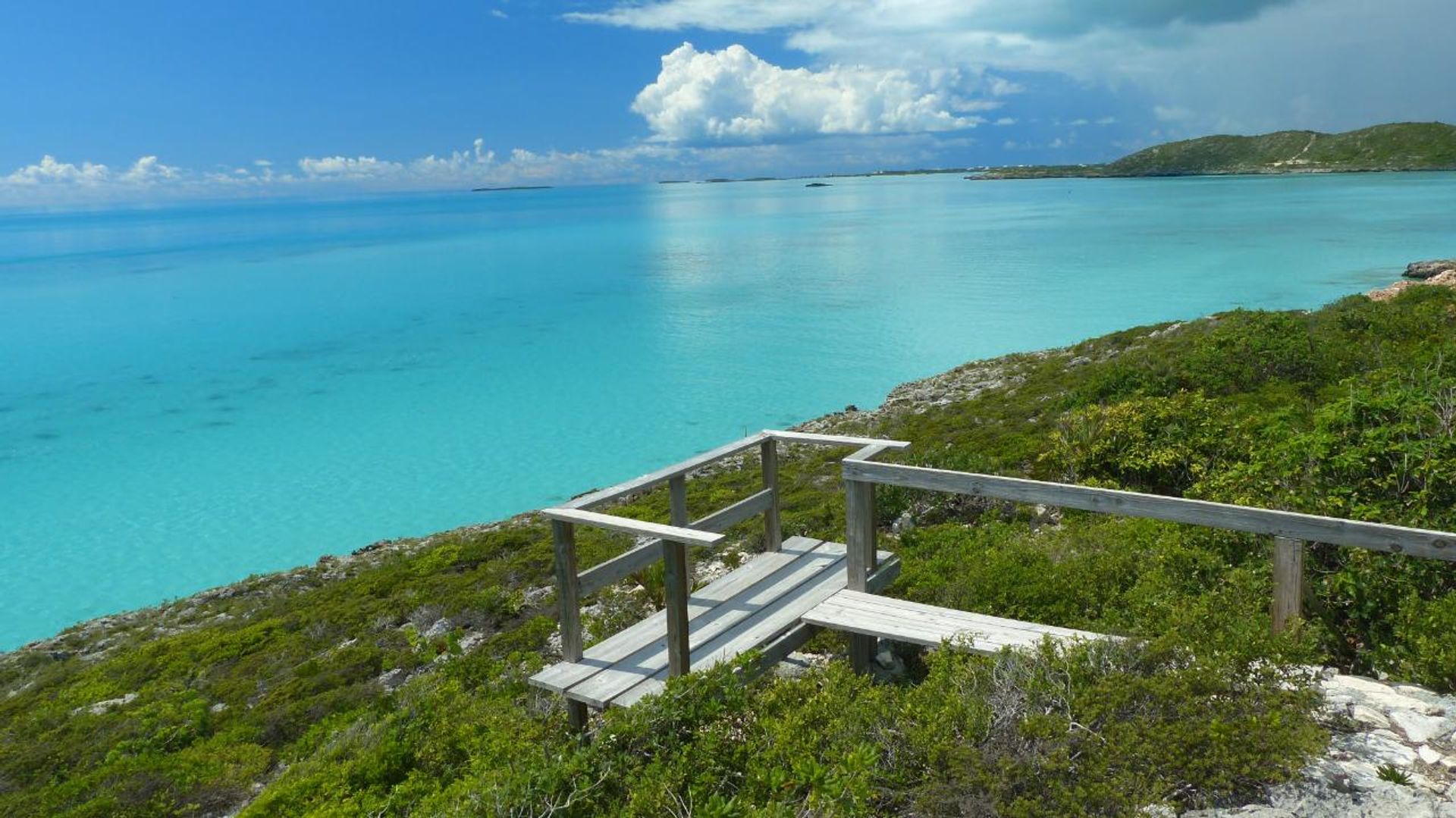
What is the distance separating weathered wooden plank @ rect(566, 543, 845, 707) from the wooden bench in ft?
1.67

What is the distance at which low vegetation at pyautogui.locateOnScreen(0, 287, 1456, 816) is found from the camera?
166 inches

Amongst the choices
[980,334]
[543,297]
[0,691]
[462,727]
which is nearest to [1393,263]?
[980,334]

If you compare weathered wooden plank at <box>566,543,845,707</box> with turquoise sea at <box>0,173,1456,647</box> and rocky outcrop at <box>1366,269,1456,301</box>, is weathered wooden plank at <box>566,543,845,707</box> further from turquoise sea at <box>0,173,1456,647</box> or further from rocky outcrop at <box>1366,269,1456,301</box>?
rocky outcrop at <box>1366,269,1456,301</box>

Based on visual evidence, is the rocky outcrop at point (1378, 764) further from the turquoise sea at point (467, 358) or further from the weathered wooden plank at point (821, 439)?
the turquoise sea at point (467, 358)

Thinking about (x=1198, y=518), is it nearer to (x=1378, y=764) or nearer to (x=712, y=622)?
(x=1378, y=764)

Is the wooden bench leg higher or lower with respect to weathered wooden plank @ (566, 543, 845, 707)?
lower

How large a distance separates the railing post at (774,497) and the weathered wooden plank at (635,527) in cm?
218

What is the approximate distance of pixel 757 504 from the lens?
298 inches

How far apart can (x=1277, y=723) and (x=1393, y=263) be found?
5102 centimetres

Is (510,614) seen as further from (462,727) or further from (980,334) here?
(980,334)

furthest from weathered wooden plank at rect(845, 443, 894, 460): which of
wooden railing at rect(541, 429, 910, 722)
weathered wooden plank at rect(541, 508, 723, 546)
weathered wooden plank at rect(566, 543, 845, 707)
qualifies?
weathered wooden plank at rect(541, 508, 723, 546)

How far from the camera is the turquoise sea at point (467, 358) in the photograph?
19.9 metres

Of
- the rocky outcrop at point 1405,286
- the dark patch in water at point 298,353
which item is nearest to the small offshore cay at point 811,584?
the rocky outcrop at point 1405,286

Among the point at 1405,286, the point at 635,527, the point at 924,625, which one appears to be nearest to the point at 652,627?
the point at 635,527
